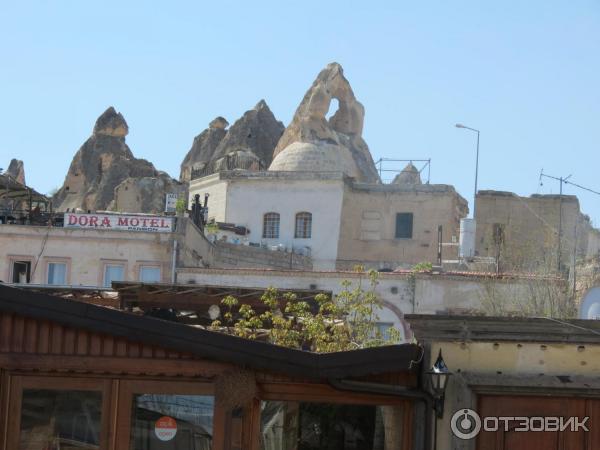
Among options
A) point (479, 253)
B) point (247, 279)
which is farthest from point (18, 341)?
point (479, 253)

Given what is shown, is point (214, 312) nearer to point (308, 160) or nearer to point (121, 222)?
point (121, 222)

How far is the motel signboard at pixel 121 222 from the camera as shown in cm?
4397

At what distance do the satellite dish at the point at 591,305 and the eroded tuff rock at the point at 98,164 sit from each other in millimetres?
72193

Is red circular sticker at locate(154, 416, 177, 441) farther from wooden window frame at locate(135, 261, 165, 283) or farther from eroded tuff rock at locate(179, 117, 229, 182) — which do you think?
eroded tuff rock at locate(179, 117, 229, 182)

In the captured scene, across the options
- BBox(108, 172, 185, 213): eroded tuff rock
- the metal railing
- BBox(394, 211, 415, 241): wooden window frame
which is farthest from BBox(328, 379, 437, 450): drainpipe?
BBox(108, 172, 185, 213): eroded tuff rock

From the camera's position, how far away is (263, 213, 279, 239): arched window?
5988cm

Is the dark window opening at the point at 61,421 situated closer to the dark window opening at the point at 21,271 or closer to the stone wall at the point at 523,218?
the dark window opening at the point at 21,271

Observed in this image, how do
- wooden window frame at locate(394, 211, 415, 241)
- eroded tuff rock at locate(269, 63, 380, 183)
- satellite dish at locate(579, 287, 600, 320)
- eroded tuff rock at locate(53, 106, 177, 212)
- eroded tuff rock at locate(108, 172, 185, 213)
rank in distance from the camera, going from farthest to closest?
eroded tuff rock at locate(53, 106, 177, 212) → eroded tuff rock at locate(108, 172, 185, 213) → eroded tuff rock at locate(269, 63, 380, 183) → wooden window frame at locate(394, 211, 415, 241) → satellite dish at locate(579, 287, 600, 320)

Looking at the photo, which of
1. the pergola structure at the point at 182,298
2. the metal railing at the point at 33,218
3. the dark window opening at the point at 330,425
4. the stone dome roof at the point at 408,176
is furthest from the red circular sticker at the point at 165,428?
the stone dome roof at the point at 408,176

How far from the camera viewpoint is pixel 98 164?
3812 inches

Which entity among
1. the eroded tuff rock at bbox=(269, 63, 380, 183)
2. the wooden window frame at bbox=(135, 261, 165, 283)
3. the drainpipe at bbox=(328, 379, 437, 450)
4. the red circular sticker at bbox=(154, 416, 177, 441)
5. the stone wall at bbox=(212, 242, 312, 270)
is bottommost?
the red circular sticker at bbox=(154, 416, 177, 441)

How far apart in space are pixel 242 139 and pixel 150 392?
3244 inches

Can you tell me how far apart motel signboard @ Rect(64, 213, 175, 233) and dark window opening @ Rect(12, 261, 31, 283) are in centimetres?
185
